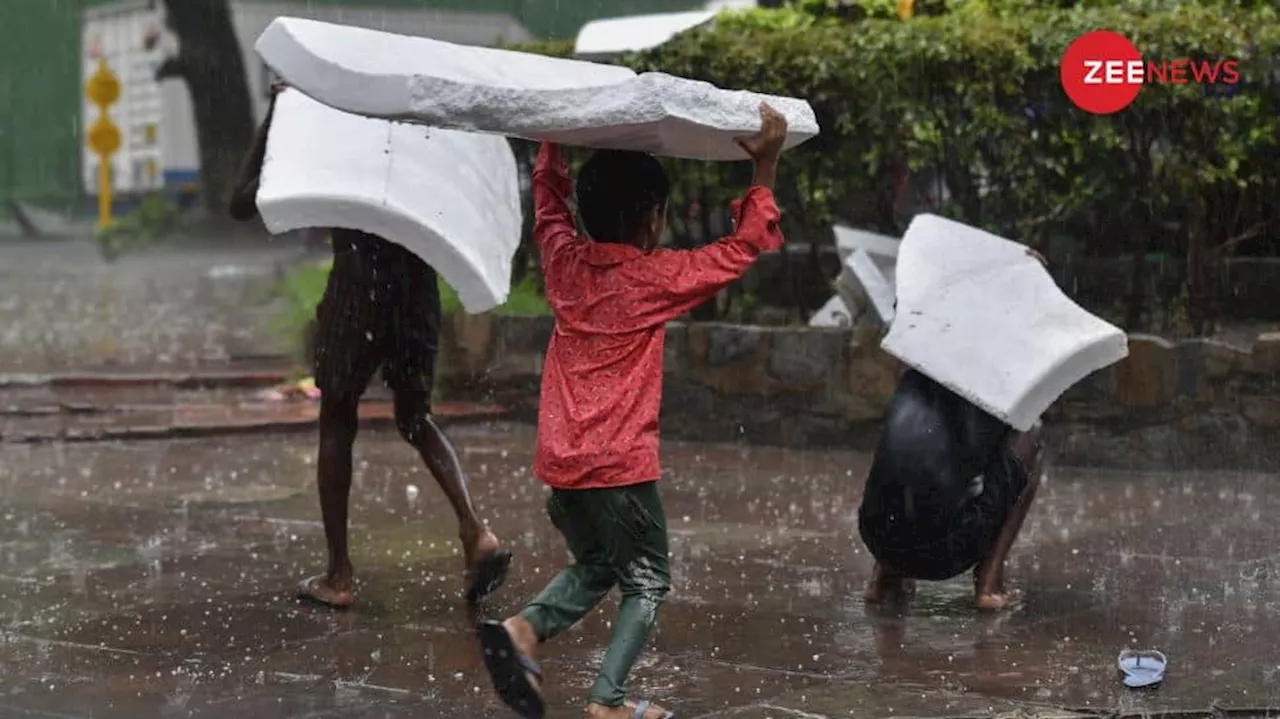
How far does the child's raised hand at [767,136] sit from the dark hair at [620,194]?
270mm

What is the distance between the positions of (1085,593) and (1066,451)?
3.12 metres

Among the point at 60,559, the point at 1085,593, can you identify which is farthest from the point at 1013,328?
the point at 60,559

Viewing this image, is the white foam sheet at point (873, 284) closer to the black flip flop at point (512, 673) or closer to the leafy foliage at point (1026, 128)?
the leafy foliage at point (1026, 128)

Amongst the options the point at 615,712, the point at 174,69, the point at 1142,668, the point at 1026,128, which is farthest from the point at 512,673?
the point at 174,69

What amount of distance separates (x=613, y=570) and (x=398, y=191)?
157cm

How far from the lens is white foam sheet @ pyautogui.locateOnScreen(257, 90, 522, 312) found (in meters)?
6.20

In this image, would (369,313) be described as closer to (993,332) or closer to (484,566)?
(484,566)

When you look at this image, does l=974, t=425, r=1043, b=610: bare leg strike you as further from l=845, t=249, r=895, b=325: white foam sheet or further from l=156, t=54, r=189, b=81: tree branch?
l=156, t=54, r=189, b=81: tree branch

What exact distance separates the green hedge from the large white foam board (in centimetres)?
17

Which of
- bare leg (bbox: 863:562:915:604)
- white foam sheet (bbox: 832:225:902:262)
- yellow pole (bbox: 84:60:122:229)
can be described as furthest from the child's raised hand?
yellow pole (bbox: 84:60:122:229)

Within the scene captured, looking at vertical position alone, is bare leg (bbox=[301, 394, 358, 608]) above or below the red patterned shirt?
below

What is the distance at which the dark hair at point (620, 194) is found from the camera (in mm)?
5281

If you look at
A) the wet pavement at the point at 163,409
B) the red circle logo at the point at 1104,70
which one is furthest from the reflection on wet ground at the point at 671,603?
the red circle logo at the point at 1104,70

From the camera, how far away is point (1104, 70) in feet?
33.2
